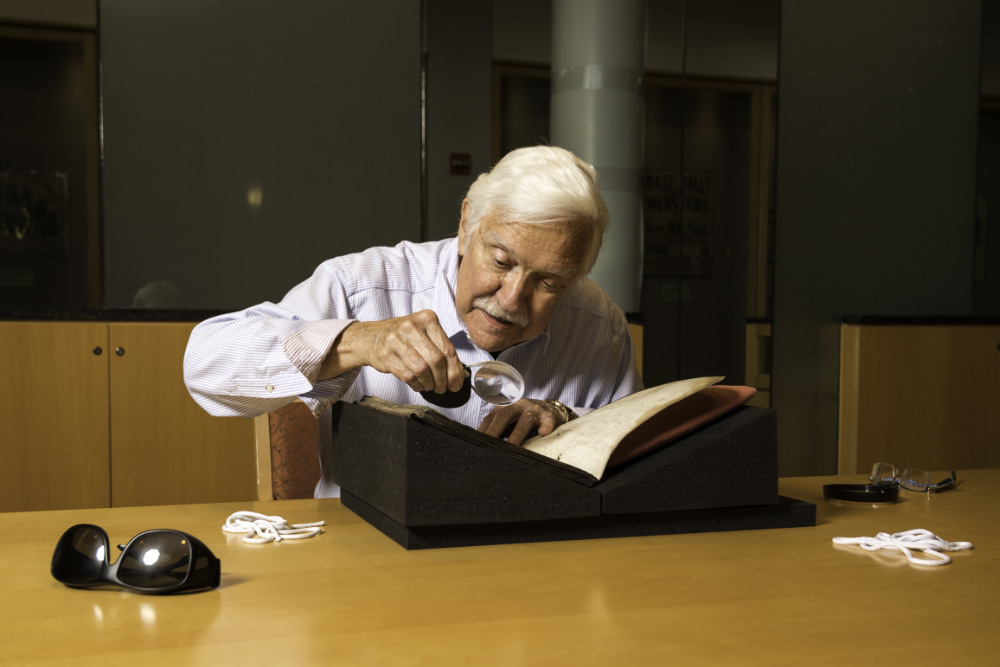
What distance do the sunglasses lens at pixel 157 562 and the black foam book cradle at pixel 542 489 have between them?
0.23 m

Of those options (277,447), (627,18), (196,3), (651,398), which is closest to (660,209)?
(627,18)

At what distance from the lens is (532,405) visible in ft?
4.47

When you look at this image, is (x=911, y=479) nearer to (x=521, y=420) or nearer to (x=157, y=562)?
(x=521, y=420)

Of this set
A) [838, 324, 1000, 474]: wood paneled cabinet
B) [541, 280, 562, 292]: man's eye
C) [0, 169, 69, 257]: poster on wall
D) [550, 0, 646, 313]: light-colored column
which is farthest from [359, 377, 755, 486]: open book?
[0, 169, 69, 257]: poster on wall

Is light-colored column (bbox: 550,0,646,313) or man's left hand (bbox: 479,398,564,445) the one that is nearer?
man's left hand (bbox: 479,398,564,445)

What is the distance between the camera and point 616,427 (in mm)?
1036

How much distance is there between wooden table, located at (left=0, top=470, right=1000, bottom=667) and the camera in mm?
670

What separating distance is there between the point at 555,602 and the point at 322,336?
0.63m

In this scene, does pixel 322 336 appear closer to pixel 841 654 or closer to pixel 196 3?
pixel 841 654

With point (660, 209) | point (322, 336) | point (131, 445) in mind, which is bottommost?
point (131, 445)

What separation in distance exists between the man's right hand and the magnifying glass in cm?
11

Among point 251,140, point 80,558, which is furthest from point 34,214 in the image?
point 80,558

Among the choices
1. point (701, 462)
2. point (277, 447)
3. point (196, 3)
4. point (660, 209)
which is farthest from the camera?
point (660, 209)

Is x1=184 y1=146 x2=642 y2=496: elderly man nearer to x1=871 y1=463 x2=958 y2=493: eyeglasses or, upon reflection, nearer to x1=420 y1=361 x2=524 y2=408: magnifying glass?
x1=420 y1=361 x2=524 y2=408: magnifying glass
